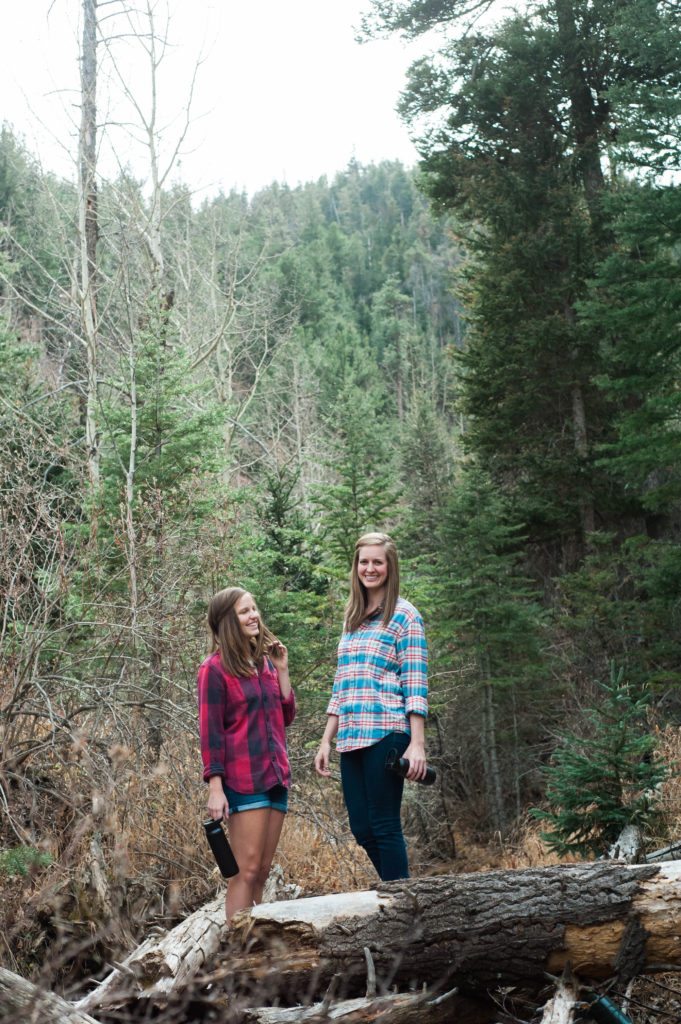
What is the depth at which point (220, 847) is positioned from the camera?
4039 millimetres

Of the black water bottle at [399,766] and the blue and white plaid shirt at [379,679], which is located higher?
the blue and white plaid shirt at [379,679]

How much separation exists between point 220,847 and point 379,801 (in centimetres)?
72

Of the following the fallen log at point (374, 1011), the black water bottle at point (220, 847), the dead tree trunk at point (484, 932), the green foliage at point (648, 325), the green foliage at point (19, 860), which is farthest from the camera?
the green foliage at point (648, 325)

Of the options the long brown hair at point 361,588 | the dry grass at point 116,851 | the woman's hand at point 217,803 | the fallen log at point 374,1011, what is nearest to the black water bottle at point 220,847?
the woman's hand at point 217,803

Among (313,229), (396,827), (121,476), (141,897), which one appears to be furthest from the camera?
(313,229)

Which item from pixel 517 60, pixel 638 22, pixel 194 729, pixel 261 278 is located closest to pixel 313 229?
pixel 261 278

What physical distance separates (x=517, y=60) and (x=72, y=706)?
14803mm

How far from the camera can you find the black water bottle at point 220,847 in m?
3.97

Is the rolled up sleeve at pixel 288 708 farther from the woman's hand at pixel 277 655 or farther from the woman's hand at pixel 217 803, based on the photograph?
the woman's hand at pixel 217 803

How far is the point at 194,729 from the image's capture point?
21.8 feet

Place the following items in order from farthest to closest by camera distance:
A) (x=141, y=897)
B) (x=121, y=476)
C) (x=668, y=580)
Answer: (x=668, y=580), (x=121, y=476), (x=141, y=897)

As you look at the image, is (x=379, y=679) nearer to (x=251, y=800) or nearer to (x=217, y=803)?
(x=251, y=800)

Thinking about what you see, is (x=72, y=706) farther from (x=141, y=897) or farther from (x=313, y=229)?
(x=313, y=229)

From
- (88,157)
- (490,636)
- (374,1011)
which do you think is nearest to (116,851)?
(374,1011)
